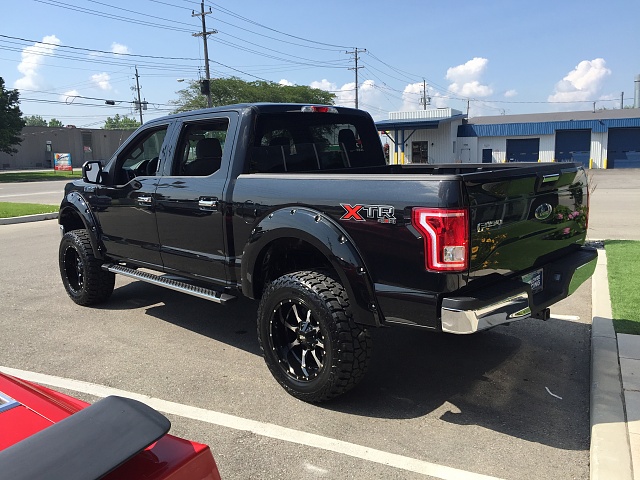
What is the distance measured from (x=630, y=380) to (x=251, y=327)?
3.28m

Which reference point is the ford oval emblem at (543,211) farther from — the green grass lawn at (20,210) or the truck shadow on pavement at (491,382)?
the green grass lawn at (20,210)

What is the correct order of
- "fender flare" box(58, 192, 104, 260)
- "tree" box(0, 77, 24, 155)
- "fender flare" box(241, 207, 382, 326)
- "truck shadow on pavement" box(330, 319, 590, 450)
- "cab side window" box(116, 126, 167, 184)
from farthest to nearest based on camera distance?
1. "tree" box(0, 77, 24, 155)
2. "fender flare" box(58, 192, 104, 260)
3. "cab side window" box(116, 126, 167, 184)
4. "truck shadow on pavement" box(330, 319, 590, 450)
5. "fender flare" box(241, 207, 382, 326)

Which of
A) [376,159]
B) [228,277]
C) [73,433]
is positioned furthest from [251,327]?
[73,433]

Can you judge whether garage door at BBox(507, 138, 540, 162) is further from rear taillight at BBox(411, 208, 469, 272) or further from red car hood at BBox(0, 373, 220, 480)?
red car hood at BBox(0, 373, 220, 480)

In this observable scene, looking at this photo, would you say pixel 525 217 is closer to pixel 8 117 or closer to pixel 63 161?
pixel 8 117

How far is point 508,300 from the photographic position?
126 inches

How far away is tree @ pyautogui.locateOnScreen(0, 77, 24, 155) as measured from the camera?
41625 millimetres

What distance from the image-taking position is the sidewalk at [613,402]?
285cm

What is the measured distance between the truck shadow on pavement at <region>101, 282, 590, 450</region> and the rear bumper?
70cm

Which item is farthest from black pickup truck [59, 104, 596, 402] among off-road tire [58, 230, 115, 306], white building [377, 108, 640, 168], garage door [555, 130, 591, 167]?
garage door [555, 130, 591, 167]

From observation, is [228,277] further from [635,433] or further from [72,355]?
[635,433]

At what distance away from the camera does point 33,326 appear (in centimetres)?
546

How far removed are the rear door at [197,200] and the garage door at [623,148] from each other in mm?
48953

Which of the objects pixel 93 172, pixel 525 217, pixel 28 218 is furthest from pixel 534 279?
pixel 28 218
